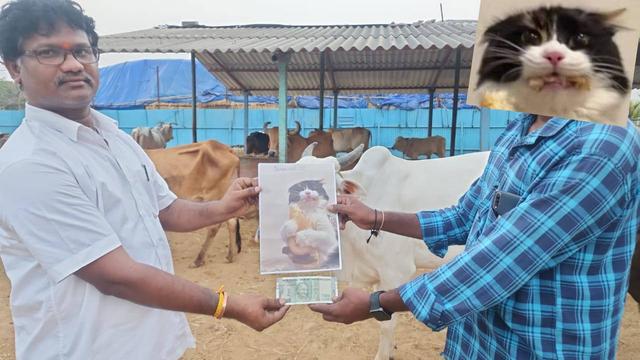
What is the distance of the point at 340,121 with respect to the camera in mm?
17391

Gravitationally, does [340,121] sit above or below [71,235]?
below

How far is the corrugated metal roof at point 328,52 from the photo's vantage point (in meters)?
7.28

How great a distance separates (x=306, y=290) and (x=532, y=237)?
1015 mm

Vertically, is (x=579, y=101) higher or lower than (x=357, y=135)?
higher

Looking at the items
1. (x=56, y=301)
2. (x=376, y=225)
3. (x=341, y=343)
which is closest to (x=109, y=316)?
(x=56, y=301)

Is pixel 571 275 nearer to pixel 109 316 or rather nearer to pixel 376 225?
pixel 376 225

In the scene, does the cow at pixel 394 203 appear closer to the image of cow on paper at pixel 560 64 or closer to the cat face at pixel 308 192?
the cat face at pixel 308 192

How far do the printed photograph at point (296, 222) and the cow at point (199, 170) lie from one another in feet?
15.0

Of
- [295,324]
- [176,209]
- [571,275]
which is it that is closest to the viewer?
[571,275]

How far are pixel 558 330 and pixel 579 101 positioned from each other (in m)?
0.65

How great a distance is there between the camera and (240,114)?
17.6m

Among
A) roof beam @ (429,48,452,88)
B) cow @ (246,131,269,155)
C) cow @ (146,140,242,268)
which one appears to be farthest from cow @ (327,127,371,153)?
cow @ (146,140,242,268)

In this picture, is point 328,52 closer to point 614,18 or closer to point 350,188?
point 350,188

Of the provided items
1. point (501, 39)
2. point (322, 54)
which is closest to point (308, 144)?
point (322, 54)
